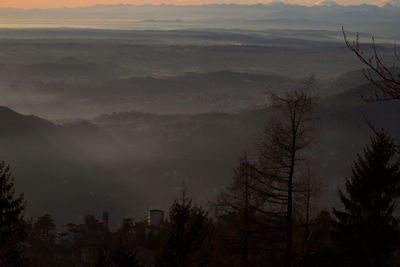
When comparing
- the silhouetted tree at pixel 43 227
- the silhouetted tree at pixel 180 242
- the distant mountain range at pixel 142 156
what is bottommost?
the silhouetted tree at pixel 180 242

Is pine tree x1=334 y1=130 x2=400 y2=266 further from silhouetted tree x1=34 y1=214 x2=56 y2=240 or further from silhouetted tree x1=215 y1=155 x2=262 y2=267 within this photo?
silhouetted tree x1=34 y1=214 x2=56 y2=240

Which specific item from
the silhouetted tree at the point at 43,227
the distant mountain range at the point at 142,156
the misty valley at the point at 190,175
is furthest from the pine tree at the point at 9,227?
the distant mountain range at the point at 142,156

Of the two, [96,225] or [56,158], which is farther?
[56,158]

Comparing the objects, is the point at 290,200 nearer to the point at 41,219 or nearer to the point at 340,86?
the point at 41,219

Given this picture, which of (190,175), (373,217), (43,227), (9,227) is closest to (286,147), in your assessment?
(373,217)

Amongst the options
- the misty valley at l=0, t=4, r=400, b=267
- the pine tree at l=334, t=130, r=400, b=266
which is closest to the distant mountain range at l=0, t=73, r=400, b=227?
the misty valley at l=0, t=4, r=400, b=267

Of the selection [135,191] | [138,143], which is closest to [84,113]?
[138,143]

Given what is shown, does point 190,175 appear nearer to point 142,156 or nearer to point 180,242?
point 142,156

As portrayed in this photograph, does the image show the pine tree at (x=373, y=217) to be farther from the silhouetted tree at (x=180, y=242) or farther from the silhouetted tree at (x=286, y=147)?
the silhouetted tree at (x=286, y=147)

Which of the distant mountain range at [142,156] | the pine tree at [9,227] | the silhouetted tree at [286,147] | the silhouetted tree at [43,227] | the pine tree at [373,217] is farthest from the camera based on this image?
the distant mountain range at [142,156]
